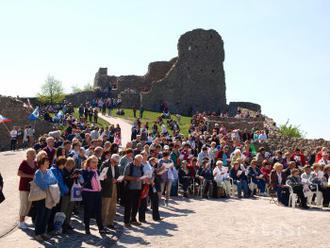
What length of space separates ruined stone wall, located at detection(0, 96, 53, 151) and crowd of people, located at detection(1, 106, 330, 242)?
8.46 metres

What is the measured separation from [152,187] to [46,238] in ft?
13.0

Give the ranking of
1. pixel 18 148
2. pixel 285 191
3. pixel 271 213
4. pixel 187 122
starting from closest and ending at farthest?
1. pixel 271 213
2. pixel 285 191
3. pixel 18 148
4. pixel 187 122

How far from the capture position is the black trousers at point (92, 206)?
42.8 ft

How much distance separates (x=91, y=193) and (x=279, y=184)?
8.86 metres

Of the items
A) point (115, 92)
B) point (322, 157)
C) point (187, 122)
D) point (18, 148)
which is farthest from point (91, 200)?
point (115, 92)

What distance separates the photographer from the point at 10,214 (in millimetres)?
14961

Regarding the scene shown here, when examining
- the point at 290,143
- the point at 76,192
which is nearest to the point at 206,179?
the point at 76,192

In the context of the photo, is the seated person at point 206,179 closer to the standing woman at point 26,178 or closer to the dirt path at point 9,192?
the dirt path at point 9,192

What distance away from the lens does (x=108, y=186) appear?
13.8 meters

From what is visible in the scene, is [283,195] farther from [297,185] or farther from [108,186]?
[108,186]

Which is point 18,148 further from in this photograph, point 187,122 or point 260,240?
point 260,240

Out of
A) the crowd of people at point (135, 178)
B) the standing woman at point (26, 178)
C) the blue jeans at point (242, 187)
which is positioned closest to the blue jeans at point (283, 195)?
the crowd of people at point (135, 178)

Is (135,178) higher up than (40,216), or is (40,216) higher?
(135,178)

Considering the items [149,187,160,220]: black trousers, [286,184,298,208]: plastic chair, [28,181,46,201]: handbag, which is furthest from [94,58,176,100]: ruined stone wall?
[28,181,46,201]: handbag
